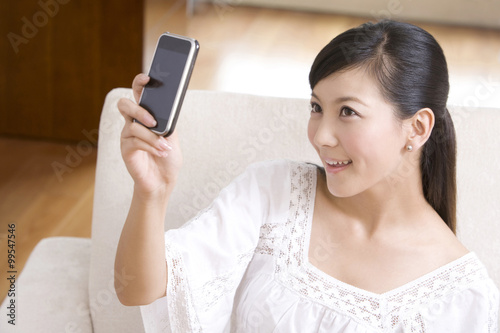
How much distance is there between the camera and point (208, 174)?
1673mm

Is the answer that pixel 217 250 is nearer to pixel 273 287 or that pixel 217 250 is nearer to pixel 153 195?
pixel 273 287

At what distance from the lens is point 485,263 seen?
1646 mm

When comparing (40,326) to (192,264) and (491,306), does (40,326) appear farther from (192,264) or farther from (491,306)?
(491,306)

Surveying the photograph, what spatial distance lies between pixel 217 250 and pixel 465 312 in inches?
20.9

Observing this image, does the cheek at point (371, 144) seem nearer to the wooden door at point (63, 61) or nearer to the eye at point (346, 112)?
the eye at point (346, 112)

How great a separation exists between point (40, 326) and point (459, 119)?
3.63ft

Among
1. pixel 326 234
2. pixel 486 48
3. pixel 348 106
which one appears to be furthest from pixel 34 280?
pixel 486 48

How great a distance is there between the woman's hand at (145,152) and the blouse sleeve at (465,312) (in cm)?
62

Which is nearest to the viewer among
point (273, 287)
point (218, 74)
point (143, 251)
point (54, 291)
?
point (143, 251)

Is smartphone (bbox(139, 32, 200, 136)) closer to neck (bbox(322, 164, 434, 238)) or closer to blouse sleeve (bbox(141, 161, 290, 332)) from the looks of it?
blouse sleeve (bbox(141, 161, 290, 332))

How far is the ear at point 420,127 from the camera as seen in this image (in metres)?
1.38

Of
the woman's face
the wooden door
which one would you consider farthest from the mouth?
the wooden door

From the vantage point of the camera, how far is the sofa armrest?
149cm

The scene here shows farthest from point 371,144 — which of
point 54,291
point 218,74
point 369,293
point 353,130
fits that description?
point 218,74
